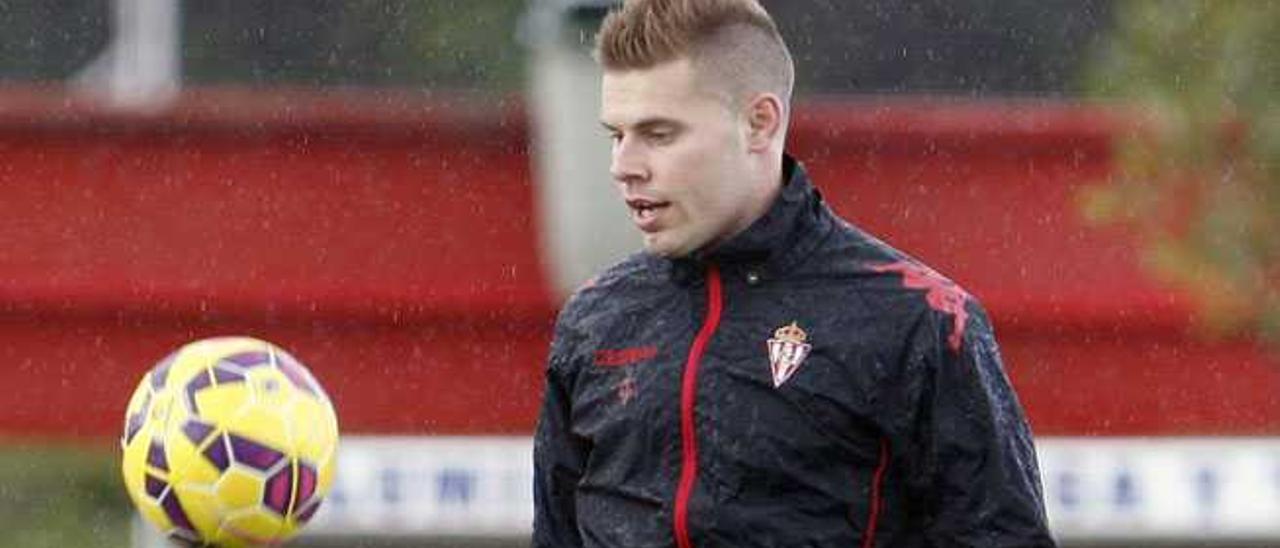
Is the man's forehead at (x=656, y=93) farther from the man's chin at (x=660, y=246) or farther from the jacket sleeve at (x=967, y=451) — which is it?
the jacket sleeve at (x=967, y=451)

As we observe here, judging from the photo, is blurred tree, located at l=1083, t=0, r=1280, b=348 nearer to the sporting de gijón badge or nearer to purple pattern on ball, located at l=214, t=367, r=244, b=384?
purple pattern on ball, located at l=214, t=367, r=244, b=384

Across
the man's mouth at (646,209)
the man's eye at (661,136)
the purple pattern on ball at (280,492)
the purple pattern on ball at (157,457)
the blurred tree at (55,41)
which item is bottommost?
the purple pattern on ball at (280,492)

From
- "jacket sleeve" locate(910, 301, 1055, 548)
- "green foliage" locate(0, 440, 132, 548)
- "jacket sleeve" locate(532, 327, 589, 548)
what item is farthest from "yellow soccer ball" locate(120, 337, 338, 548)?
"green foliage" locate(0, 440, 132, 548)

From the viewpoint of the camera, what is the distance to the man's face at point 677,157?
395 centimetres

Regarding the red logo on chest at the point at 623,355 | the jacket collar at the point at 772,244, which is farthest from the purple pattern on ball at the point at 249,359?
the jacket collar at the point at 772,244

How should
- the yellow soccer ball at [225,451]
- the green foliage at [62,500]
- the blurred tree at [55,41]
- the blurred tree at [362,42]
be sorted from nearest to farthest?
1. the yellow soccer ball at [225,451]
2. the green foliage at [62,500]
3. the blurred tree at [55,41]
4. the blurred tree at [362,42]

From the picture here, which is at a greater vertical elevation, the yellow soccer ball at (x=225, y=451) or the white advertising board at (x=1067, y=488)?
the yellow soccer ball at (x=225, y=451)

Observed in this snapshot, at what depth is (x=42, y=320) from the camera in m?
10.6

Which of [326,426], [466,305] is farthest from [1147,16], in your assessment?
[326,426]

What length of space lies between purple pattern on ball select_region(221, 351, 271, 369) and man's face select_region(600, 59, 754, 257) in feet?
2.61

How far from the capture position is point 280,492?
4359 millimetres

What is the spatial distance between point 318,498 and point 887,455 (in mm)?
1020

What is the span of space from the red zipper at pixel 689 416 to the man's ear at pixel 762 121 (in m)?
0.21

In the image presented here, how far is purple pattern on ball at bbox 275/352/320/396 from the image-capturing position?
177 inches
